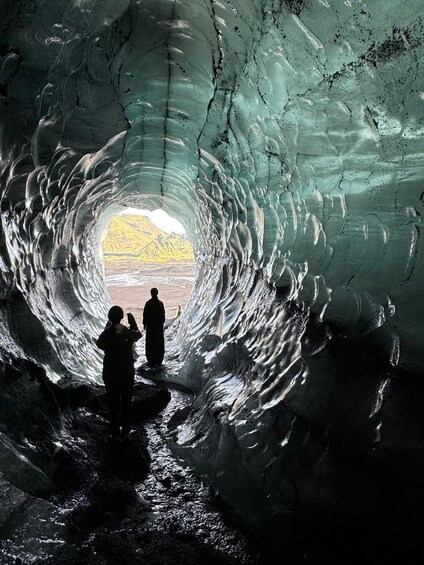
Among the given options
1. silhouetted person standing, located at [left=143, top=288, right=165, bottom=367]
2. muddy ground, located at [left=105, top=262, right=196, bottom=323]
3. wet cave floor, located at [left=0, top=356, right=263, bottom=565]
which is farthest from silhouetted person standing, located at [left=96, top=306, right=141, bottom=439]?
muddy ground, located at [left=105, top=262, right=196, bottom=323]

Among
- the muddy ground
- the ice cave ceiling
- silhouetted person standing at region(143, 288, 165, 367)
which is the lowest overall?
the muddy ground

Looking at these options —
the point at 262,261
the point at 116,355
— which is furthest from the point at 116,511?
the point at 262,261

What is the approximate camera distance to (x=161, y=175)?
28.2ft

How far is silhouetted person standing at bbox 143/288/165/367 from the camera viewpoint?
7.10 meters

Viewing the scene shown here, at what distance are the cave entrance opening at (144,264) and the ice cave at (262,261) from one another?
34.8 feet

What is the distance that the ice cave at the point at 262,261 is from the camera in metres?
2.11

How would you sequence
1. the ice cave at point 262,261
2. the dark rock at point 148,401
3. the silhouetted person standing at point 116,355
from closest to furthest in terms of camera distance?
the ice cave at point 262,261
the silhouetted person standing at point 116,355
the dark rock at point 148,401

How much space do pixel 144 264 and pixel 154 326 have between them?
32.7 meters

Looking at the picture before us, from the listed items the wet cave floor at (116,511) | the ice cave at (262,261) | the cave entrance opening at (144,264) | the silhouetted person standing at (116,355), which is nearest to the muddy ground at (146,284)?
the cave entrance opening at (144,264)

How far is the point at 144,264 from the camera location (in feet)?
129

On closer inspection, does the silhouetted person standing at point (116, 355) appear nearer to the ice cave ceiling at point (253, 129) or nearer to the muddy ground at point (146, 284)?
the ice cave ceiling at point (253, 129)

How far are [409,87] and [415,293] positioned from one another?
3.16ft

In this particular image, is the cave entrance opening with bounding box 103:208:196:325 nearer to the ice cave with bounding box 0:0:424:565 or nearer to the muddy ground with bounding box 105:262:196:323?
the muddy ground with bounding box 105:262:196:323

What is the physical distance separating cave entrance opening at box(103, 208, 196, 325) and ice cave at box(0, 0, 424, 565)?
10597 mm
